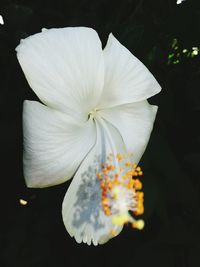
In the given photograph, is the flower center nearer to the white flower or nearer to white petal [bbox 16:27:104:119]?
the white flower

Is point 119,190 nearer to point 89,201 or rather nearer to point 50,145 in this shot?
point 89,201

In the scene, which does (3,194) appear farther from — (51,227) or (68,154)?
(68,154)

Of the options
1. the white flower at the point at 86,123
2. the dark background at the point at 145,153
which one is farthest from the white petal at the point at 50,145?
the dark background at the point at 145,153

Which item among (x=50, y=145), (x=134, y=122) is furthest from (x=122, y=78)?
(x=50, y=145)

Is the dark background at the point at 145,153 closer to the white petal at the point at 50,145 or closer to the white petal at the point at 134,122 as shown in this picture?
the white petal at the point at 134,122

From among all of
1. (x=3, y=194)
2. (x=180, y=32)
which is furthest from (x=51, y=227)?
(x=180, y=32)
